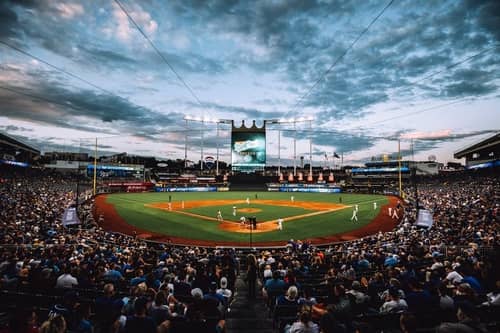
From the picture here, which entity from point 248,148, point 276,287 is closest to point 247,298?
point 276,287

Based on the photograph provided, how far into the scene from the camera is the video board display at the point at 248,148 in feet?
210

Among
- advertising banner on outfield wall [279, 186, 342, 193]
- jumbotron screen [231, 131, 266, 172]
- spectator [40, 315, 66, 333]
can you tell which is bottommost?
advertising banner on outfield wall [279, 186, 342, 193]

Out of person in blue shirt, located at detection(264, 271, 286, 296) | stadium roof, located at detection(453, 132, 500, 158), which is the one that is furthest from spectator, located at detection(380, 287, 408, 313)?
stadium roof, located at detection(453, 132, 500, 158)

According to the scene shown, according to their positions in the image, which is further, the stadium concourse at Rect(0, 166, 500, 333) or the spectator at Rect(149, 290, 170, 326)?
the spectator at Rect(149, 290, 170, 326)

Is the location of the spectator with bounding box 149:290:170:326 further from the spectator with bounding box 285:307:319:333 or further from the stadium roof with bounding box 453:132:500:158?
the stadium roof with bounding box 453:132:500:158

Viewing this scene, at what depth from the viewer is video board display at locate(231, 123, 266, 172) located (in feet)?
210

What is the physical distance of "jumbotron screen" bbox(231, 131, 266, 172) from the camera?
64125 mm

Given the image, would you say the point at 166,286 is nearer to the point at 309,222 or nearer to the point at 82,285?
the point at 82,285

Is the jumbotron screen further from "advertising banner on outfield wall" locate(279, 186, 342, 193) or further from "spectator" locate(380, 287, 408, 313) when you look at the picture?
"spectator" locate(380, 287, 408, 313)

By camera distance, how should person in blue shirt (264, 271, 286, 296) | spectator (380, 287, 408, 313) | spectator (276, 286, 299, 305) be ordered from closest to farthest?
1. spectator (380, 287, 408, 313)
2. spectator (276, 286, 299, 305)
3. person in blue shirt (264, 271, 286, 296)

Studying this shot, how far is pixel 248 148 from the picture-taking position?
64.8 meters

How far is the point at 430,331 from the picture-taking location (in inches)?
171

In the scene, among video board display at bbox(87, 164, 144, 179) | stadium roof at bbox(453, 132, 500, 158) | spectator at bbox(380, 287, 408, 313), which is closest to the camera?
spectator at bbox(380, 287, 408, 313)

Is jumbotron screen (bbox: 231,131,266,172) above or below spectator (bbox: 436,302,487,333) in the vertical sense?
above
